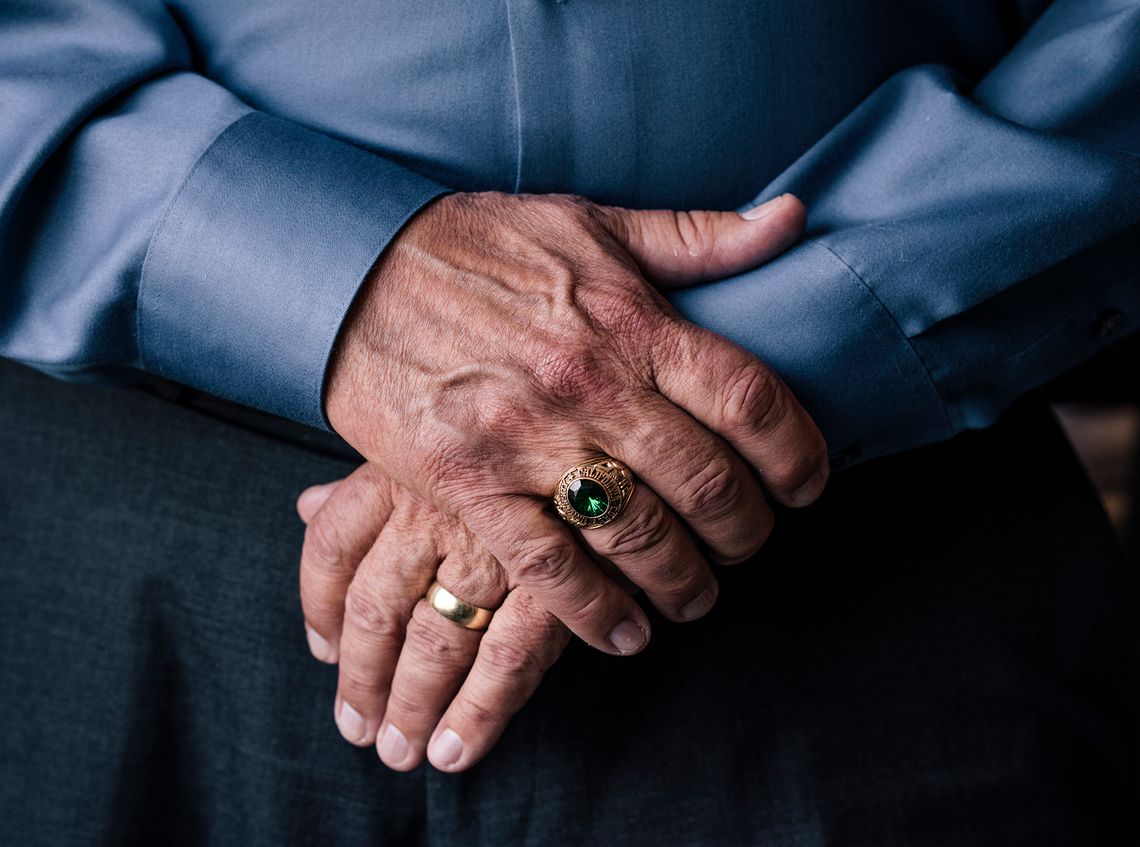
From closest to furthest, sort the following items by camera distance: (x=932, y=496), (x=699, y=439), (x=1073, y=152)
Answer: (x=699, y=439) → (x=1073, y=152) → (x=932, y=496)

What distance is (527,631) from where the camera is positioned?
28.4 inches

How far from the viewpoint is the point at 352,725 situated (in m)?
0.79

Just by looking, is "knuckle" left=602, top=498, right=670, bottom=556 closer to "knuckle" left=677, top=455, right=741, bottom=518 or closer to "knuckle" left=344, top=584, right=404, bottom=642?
"knuckle" left=677, top=455, right=741, bottom=518

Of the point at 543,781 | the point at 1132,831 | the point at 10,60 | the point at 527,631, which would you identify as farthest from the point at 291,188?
the point at 1132,831

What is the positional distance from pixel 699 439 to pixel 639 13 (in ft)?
1.11

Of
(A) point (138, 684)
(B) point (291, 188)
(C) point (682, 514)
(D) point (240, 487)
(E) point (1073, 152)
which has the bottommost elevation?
(A) point (138, 684)

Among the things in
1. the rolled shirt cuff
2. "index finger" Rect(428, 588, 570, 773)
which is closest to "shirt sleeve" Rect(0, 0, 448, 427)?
the rolled shirt cuff

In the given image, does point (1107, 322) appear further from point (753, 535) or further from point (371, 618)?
point (371, 618)

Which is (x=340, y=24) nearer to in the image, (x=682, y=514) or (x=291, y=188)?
(x=291, y=188)

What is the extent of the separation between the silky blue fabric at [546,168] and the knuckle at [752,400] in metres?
0.07

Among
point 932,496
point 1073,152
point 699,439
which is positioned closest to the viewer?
point 699,439

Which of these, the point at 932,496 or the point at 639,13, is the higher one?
the point at 639,13

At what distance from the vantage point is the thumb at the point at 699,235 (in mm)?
748

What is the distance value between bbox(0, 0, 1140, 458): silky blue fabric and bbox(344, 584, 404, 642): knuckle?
5.9 inches
